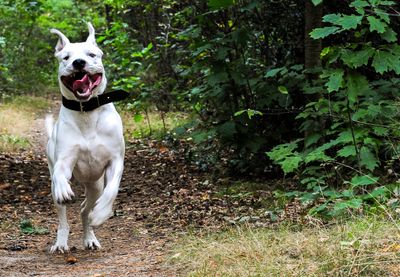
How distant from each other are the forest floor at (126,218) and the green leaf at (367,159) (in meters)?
1.13

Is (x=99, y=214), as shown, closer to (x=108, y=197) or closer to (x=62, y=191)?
(x=108, y=197)

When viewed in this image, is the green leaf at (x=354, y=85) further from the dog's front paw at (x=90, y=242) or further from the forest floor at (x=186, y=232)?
the dog's front paw at (x=90, y=242)

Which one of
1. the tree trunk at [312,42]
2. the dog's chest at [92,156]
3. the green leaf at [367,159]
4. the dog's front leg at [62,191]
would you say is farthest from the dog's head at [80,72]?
the tree trunk at [312,42]

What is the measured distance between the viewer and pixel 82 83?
528cm

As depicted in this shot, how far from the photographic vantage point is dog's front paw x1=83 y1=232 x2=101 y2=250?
5.72 meters

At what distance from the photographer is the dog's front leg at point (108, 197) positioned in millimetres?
5039

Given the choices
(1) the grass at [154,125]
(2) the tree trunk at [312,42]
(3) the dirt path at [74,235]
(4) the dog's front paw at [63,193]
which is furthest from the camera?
(1) the grass at [154,125]

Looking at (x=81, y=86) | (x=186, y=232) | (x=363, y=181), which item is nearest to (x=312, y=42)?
(x=363, y=181)

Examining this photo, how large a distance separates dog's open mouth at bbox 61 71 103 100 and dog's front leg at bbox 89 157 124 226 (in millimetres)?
625

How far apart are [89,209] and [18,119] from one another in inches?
452

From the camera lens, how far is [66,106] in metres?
5.49

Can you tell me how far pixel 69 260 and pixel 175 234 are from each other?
3.48 feet

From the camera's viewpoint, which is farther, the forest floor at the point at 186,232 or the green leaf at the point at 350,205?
the green leaf at the point at 350,205

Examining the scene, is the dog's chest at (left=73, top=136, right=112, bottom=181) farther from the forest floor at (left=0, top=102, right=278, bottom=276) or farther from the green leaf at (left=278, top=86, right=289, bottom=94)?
the green leaf at (left=278, top=86, right=289, bottom=94)
